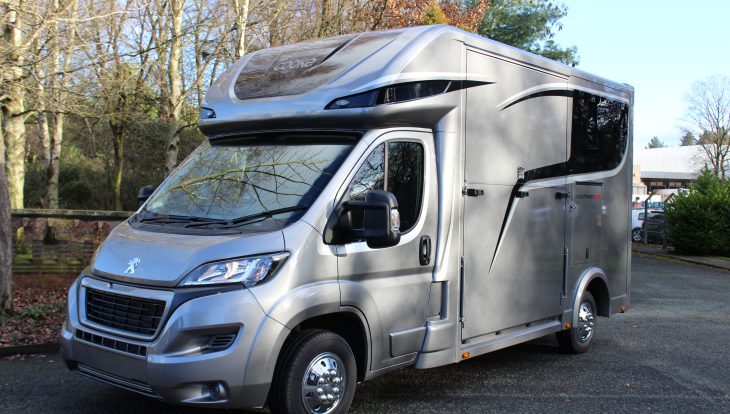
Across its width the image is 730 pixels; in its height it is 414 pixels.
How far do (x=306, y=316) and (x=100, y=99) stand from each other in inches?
370

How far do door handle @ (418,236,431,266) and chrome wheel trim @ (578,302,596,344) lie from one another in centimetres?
284

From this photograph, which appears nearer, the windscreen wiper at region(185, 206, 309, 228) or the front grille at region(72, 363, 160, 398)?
the front grille at region(72, 363, 160, 398)

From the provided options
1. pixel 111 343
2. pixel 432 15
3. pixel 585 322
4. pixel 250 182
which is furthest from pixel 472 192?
pixel 432 15

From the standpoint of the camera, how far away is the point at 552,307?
21.9 ft

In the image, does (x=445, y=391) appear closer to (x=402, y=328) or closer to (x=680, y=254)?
(x=402, y=328)

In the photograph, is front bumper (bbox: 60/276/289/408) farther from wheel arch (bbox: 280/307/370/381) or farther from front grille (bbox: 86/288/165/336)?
wheel arch (bbox: 280/307/370/381)

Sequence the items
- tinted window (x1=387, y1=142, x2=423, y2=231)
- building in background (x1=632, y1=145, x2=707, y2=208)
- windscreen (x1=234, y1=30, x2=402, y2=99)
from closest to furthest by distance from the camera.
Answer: tinted window (x1=387, y1=142, x2=423, y2=231) → windscreen (x1=234, y1=30, x2=402, y2=99) → building in background (x1=632, y1=145, x2=707, y2=208)

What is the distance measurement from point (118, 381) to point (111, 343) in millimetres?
248

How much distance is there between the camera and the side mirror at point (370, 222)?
4.44m

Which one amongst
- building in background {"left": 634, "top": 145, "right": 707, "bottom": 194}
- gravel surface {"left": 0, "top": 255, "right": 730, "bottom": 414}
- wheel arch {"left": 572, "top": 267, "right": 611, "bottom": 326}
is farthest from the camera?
building in background {"left": 634, "top": 145, "right": 707, "bottom": 194}

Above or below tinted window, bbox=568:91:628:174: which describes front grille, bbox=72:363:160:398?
below

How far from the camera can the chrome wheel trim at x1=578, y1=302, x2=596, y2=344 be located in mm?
7340

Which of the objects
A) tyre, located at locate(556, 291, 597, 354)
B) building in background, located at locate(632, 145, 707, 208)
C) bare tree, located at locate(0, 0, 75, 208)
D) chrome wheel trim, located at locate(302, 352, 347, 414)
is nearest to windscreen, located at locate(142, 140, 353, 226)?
chrome wheel trim, located at locate(302, 352, 347, 414)

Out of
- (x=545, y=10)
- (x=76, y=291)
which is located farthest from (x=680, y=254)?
(x=76, y=291)
